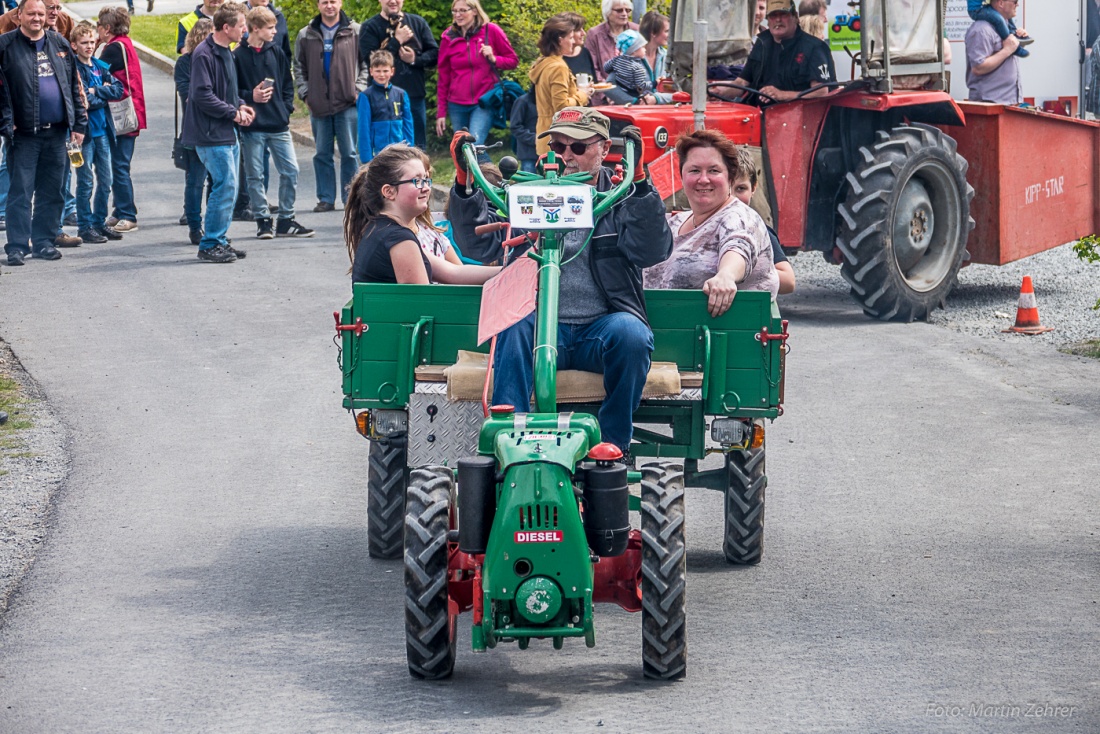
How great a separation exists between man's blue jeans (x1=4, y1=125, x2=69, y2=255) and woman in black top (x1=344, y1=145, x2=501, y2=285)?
757 cm

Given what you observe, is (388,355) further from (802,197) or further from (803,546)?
(802,197)

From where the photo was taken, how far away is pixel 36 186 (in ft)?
45.7

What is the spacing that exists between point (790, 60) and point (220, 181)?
5034mm

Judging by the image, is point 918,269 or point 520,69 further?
point 520,69

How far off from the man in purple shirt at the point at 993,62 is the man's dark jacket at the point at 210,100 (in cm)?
665

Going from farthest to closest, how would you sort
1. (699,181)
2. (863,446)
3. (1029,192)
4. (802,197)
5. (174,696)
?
1. (1029,192)
2. (802,197)
3. (863,446)
4. (699,181)
5. (174,696)

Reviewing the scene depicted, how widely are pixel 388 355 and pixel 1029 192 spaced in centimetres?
809

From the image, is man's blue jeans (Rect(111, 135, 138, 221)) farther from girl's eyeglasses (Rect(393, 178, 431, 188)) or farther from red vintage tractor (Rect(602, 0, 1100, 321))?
girl's eyeglasses (Rect(393, 178, 431, 188))

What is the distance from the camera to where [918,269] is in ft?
41.1

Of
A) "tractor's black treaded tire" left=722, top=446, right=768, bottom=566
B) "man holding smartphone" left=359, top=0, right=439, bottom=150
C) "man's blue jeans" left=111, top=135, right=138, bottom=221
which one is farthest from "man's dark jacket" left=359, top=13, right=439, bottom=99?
"tractor's black treaded tire" left=722, top=446, right=768, bottom=566

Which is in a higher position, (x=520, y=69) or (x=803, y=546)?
(x=520, y=69)

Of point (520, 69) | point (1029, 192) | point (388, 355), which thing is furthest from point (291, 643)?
point (520, 69)

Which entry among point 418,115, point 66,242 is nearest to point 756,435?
point 66,242

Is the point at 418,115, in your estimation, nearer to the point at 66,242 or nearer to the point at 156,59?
the point at 66,242
